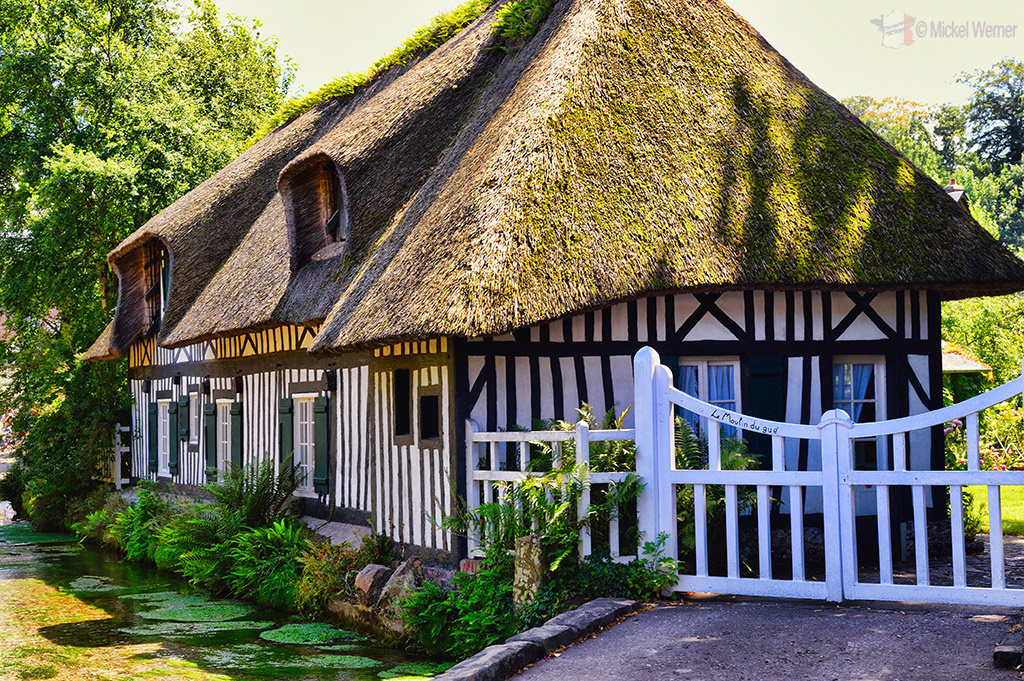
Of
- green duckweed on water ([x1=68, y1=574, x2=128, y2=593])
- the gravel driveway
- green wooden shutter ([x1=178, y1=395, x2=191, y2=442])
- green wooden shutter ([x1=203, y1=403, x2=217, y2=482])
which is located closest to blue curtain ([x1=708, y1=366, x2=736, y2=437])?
the gravel driveway

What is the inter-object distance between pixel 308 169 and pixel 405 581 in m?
6.02

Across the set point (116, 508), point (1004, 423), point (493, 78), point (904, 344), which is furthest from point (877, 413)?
point (116, 508)

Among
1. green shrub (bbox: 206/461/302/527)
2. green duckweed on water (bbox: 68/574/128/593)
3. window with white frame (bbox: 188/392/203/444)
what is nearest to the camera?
green shrub (bbox: 206/461/302/527)

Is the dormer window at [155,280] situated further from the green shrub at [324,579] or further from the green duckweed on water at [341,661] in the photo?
the green duckweed on water at [341,661]

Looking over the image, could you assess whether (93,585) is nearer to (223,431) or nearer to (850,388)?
(223,431)

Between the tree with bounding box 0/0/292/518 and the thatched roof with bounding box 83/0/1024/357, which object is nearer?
the thatched roof with bounding box 83/0/1024/357

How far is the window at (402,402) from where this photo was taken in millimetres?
10508

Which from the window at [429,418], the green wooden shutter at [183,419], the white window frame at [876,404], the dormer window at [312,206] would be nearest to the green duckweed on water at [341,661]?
the window at [429,418]

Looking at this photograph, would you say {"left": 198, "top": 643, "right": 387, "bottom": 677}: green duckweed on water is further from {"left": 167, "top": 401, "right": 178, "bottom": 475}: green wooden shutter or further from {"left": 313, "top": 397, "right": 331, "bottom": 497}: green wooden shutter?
{"left": 167, "top": 401, "right": 178, "bottom": 475}: green wooden shutter

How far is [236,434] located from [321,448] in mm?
3013

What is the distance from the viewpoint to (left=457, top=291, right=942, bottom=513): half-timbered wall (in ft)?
31.6

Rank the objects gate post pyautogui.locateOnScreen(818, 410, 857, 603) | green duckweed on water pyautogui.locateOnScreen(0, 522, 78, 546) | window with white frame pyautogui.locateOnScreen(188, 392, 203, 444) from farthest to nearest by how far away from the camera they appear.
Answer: green duckweed on water pyautogui.locateOnScreen(0, 522, 78, 546)
window with white frame pyautogui.locateOnScreen(188, 392, 203, 444)
gate post pyautogui.locateOnScreen(818, 410, 857, 603)

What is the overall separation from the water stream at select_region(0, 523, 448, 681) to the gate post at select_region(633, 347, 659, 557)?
6.45ft

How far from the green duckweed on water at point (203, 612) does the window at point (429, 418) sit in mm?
2671
